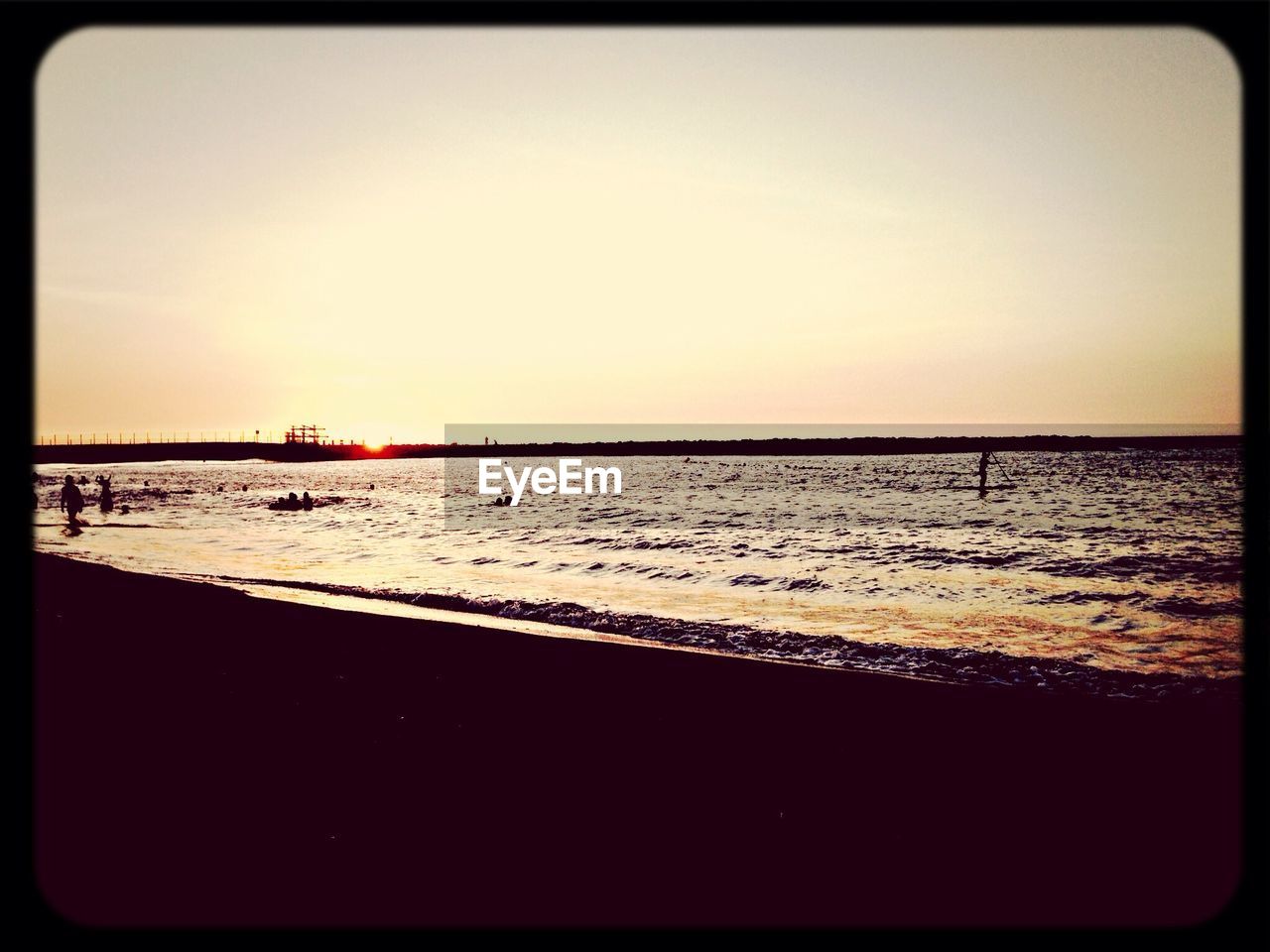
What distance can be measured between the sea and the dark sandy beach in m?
2.83

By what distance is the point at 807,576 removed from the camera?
19828 mm

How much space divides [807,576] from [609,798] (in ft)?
50.9

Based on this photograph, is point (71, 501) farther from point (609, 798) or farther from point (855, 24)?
point (855, 24)

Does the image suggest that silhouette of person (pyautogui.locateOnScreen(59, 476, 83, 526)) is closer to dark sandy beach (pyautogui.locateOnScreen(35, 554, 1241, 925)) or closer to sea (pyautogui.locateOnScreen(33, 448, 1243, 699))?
sea (pyautogui.locateOnScreen(33, 448, 1243, 699))

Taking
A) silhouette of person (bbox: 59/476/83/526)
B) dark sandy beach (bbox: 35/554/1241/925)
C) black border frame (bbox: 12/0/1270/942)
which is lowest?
dark sandy beach (bbox: 35/554/1241/925)

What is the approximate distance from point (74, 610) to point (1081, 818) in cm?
1395

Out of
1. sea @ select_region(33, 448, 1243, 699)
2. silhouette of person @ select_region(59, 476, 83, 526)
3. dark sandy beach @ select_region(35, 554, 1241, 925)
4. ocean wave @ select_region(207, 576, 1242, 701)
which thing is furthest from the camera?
silhouette of person @ select_region(59, 476, 83, 526)

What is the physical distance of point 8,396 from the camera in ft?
15.9

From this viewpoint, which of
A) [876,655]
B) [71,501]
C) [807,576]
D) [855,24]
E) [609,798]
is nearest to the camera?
[855,24]

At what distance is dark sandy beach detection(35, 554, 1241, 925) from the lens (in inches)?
151

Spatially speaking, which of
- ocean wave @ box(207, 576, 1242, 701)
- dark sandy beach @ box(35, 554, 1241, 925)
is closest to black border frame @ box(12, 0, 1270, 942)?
dark sandy beach @ box(35, 554, 1241, 925)

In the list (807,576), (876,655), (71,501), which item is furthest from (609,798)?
(71,501)

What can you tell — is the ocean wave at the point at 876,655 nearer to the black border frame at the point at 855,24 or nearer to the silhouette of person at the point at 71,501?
the black border frame at the point at 855,24

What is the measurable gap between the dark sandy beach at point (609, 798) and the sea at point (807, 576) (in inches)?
111
